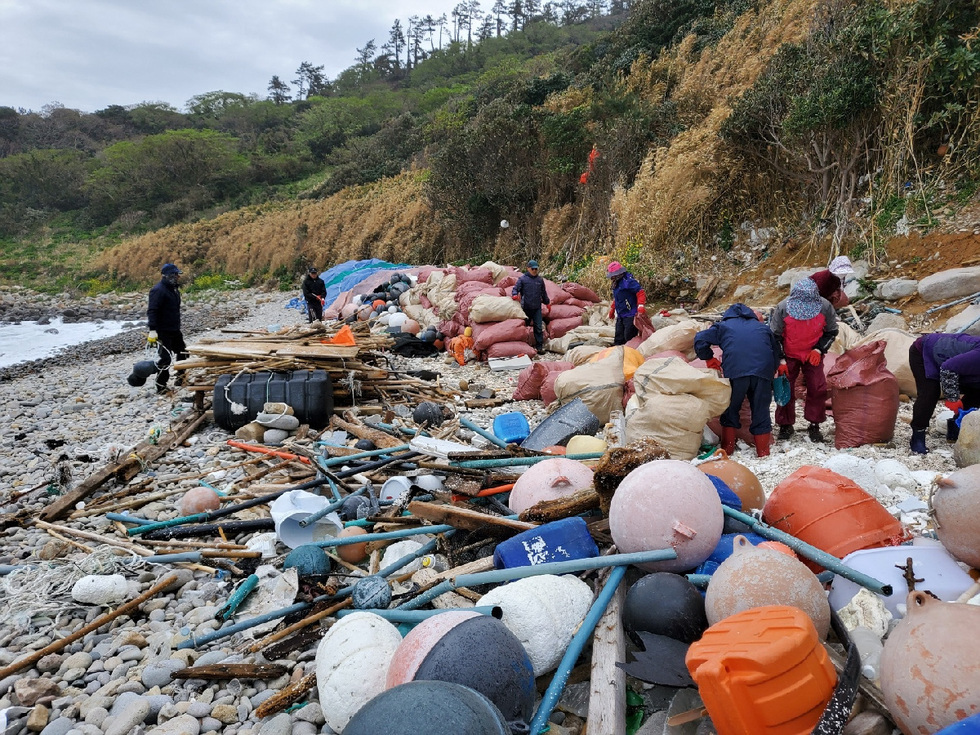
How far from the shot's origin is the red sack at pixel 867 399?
4227 mm

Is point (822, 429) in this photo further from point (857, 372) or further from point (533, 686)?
point (533, 686)

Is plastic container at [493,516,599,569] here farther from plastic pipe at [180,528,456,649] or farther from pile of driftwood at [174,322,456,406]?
pile of driftwood at [174,322,456,406]

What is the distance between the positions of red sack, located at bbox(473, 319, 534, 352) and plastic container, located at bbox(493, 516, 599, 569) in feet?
19.4

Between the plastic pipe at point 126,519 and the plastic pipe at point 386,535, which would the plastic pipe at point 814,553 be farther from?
the plastic pipe at point 126,519

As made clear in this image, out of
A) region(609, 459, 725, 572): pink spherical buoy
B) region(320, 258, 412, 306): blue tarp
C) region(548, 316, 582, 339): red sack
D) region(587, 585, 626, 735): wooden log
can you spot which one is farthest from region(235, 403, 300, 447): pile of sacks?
region(320, 258, 412, 306): blue tarp

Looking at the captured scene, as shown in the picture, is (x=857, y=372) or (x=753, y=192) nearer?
(x=857, y=372)

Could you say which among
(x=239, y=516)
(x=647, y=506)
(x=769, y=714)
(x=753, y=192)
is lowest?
(x=239, y=516)

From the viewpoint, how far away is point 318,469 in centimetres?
464

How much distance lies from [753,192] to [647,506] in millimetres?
9792

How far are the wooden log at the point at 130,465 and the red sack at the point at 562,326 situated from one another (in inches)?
203

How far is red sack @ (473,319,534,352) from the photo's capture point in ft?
28.0

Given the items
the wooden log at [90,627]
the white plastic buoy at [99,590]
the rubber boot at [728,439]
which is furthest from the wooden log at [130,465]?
the rubber boot at [728,439]

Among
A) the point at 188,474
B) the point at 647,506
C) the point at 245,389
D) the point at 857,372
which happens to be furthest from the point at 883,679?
the point at 245,389

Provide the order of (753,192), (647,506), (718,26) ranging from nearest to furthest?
(647,506) < (753,192) < (718,26)
